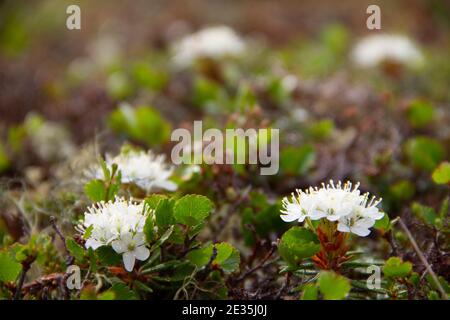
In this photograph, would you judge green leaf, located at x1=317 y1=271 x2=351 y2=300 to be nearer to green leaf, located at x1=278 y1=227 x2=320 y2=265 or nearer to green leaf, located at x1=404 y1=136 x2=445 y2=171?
green leaf, located at x1=278 y1=227 x2=320 y2=265

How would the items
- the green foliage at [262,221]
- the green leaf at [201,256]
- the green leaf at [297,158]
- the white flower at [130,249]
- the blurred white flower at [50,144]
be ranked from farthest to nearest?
the blurred white flower at [50,144]
the green leaf at [297,158]
the green foliage at [262,221]
the green leaf at [201,256]
the white flower at [130,249]

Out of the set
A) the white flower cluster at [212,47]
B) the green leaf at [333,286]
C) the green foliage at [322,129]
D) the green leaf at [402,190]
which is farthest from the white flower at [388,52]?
the green leaf at [333,286]

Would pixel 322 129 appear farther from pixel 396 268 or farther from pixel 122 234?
pixel 122 234

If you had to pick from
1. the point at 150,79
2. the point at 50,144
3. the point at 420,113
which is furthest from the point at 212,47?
the point at 420,113

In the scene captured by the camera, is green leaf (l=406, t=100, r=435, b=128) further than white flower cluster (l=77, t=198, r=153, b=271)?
Yes

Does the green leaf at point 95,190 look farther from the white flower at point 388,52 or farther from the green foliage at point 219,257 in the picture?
the white flower at point 388,52

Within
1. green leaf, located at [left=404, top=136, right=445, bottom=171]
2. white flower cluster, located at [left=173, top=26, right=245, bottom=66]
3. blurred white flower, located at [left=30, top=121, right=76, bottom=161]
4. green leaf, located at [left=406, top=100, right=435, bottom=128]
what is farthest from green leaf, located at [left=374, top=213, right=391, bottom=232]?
white flower cluster, located at [left=173, top=26, right=245, bottom=66]
